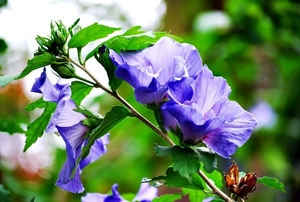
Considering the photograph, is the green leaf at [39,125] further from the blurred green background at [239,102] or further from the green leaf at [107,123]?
the blurred green background at [239,102]

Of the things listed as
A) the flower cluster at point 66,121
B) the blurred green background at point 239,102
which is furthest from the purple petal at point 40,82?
the blurred green background at point 239,102

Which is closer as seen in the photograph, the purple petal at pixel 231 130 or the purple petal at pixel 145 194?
the purple petal at pixel 231 130

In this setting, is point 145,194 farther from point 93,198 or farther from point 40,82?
point 40,82

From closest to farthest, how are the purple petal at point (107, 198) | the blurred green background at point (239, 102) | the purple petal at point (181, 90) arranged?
the purple petal at point (181, 90) < the purple petal at point (107, 198) < the blurred green background at point (239, 102)

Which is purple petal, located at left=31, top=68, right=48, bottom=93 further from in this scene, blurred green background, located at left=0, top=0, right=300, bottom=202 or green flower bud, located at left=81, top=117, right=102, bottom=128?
blurred green background, located at left=0, top=0, right=300, bottom=202

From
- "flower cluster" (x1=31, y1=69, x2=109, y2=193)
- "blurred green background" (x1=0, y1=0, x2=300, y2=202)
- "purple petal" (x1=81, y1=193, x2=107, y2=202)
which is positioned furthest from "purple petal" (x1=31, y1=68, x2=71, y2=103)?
"blurred green background" (x1=0, y1=0, x2=300, y2=202)

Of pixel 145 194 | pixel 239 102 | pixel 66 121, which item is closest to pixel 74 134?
pixel 66 121

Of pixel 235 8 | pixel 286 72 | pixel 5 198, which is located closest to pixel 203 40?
pixel 235 8
